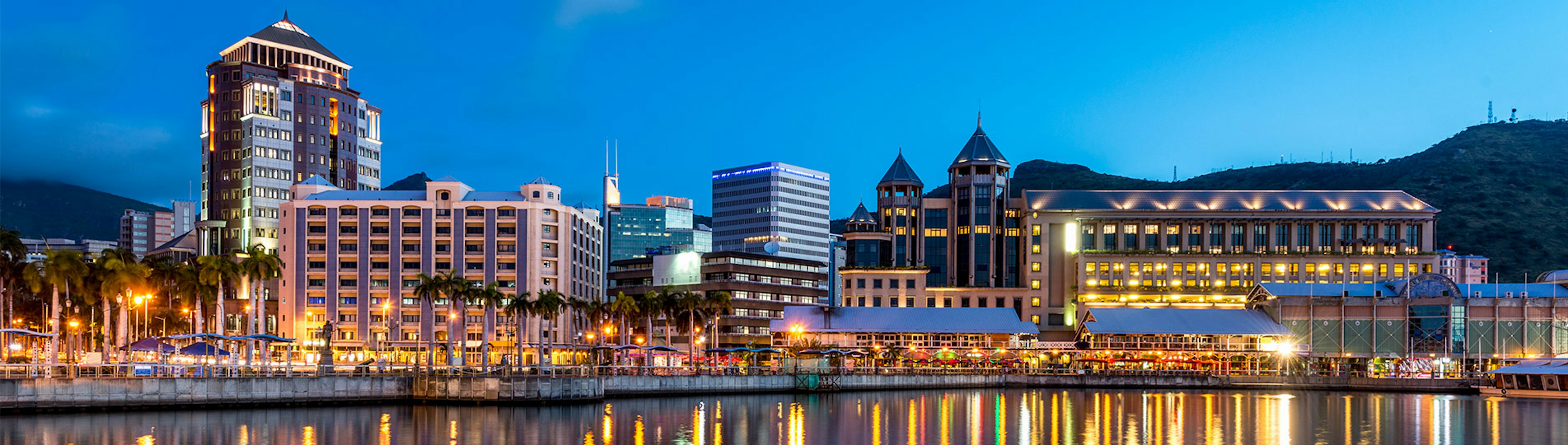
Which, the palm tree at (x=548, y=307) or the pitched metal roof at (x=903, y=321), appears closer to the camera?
the palm tree at (x=548, y=307)

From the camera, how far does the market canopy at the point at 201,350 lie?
4281 inches

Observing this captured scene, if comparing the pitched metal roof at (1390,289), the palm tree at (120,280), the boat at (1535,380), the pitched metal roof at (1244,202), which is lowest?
the boat at (1535,380)

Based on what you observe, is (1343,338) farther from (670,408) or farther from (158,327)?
(158,327)

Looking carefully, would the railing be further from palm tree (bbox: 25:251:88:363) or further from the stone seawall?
palm tree (bbox: 25:251:88:363)

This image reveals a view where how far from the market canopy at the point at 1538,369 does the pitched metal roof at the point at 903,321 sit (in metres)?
53.4

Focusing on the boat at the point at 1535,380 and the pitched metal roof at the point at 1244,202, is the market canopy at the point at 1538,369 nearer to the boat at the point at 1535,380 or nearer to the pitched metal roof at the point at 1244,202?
the boat at the point at 1535,380

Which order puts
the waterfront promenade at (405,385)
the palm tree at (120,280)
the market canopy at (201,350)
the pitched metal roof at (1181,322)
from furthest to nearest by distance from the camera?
the pitched metal roof at (1181,322) → the palm tree at (120,280) → the market canopy at (201,350) → the waterfront promenade at (405,385)

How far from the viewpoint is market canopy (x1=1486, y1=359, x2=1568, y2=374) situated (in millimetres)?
132875

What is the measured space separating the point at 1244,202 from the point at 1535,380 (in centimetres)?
6554

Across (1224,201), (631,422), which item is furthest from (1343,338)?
(631,422)

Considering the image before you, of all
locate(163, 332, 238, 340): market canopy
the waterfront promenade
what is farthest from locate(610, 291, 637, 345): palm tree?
locate(163, 332, 238, 340): market canopy

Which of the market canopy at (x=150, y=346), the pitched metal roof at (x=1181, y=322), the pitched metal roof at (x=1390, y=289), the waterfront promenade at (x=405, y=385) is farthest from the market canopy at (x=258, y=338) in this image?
the pitched metal roof at (x=1390, y=289)

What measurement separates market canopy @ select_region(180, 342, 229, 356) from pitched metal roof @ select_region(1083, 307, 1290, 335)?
3757 inches

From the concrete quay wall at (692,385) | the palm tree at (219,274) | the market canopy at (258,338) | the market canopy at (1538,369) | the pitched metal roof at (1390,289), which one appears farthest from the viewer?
the pitched metal roof at (1390,289)
